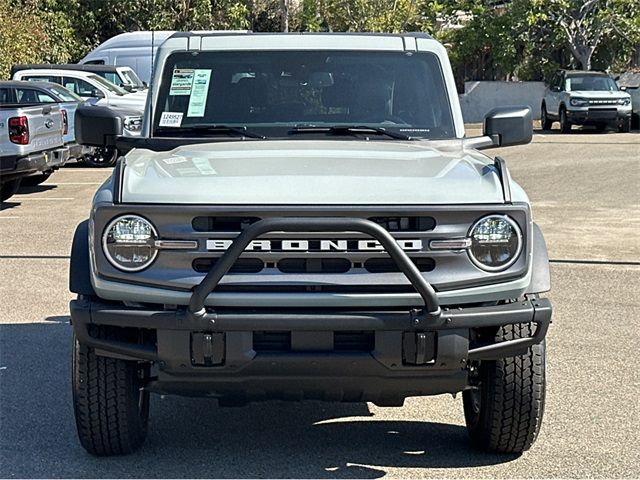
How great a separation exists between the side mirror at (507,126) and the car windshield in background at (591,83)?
2695 cm

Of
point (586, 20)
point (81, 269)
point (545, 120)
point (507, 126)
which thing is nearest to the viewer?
point (81, 269)

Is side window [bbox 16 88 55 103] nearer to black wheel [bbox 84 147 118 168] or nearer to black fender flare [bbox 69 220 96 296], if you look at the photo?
black wheel [bbox 84 147 118 168]

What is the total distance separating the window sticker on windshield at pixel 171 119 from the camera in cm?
627

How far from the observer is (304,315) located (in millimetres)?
4527

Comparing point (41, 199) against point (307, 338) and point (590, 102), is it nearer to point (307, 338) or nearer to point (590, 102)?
point (307, 338)

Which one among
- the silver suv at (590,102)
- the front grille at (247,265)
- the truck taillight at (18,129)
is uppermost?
the front grille at (247,265)

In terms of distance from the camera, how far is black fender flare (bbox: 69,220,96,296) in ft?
15.7

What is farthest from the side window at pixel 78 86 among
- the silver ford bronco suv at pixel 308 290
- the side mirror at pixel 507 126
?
the silver ford bronco suv at pixel 308 290

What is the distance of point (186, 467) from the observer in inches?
205

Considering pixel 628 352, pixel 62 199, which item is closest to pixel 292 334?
pixel 628 352

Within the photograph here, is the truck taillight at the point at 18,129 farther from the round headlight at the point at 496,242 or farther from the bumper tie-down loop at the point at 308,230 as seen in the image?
the round headlight at the point at 496,242

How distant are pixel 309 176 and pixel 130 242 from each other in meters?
0.79

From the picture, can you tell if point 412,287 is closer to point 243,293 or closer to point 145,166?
point 243,293

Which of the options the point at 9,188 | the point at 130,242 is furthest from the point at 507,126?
the point at 9,188
